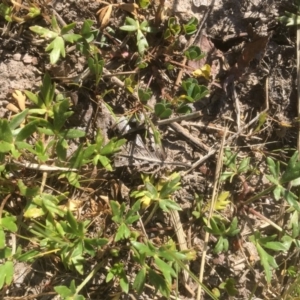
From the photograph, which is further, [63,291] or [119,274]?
[119,274]

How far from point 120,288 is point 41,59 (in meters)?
1.13

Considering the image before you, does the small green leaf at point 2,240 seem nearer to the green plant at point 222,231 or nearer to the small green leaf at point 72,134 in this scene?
the small green leaf at point 72,134

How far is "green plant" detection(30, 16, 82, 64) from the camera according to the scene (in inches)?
88.6

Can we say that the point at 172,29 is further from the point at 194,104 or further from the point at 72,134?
the point at 72,134

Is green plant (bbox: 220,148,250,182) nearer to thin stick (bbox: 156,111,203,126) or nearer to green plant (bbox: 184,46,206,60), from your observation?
thin stick (bbox: 156,111,203,126)

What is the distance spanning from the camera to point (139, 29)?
7.82 ft

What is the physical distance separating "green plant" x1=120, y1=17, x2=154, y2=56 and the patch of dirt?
0.06 metres

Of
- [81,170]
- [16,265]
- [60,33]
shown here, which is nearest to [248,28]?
[60,33]

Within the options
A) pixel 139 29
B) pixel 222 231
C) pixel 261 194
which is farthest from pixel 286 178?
pixel 139 29

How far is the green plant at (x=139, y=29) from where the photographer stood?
2.36m

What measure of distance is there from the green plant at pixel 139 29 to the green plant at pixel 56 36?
0.77 ft

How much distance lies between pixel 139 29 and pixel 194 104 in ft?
1.48

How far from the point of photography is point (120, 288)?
239 centimetres

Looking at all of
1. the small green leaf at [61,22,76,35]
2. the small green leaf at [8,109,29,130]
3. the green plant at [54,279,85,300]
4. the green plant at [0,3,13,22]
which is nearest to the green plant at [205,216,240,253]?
the green plant at [54,279,85,300]
